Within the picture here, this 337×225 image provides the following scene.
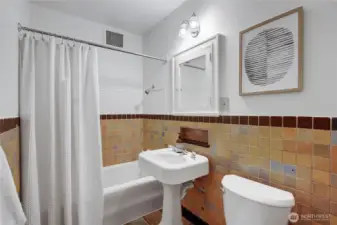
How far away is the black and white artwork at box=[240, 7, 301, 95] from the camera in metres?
1.02

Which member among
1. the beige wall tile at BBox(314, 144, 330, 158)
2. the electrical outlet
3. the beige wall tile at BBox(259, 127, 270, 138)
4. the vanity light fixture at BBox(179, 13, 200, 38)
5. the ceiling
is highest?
the ceiling

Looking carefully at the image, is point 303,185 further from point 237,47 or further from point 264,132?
point 237,47

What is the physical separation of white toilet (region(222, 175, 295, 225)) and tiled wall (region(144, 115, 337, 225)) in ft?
0.35

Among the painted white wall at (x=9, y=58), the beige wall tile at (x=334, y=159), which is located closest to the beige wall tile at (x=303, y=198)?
the beige wall tile at (x=334, y=159)

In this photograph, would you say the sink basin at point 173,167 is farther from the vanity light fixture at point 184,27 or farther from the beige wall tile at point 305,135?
the vanity light fixture at point 184,27

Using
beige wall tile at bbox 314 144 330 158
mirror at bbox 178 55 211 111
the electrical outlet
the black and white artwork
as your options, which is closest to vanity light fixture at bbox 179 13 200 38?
mirror at bbox 178 55 211 111

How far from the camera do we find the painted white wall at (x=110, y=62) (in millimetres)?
1875

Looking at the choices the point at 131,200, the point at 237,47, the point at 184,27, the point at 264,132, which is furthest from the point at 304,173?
the point at 184,27

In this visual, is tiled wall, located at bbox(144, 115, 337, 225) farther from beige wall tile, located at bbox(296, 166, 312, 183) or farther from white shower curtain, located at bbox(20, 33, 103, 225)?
white shower curtain, located at bbox(20, 33, 103, 225)

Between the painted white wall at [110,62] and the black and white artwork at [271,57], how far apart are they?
1568mm

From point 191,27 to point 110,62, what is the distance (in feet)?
3.87

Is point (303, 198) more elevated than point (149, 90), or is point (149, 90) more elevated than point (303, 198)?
point (149, 90)

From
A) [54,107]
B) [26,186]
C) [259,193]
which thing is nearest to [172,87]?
[54,107]

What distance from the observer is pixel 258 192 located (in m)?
1.02
